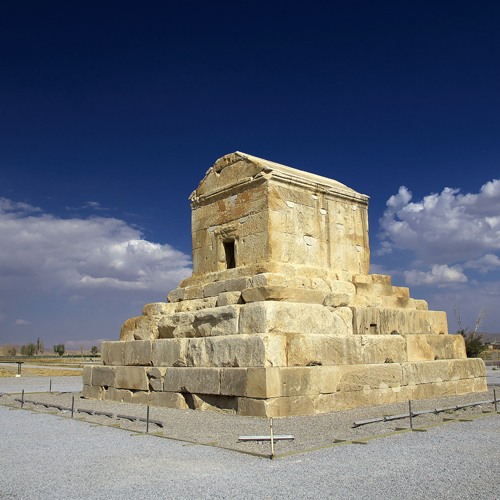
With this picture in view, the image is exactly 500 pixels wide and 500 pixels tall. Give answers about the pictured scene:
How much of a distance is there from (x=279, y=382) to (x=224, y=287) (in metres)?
2.60

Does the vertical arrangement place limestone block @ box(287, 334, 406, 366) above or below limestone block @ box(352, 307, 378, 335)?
below

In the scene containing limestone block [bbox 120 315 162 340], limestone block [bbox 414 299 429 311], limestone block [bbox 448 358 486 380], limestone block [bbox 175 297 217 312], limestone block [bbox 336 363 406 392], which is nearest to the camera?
limestone block [bbox 336 363 406 392]

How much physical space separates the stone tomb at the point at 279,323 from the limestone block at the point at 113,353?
36 millimetres

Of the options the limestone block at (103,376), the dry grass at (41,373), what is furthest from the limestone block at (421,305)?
the dry grass at (41,373)

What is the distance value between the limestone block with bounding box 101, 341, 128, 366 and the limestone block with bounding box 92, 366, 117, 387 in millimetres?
201

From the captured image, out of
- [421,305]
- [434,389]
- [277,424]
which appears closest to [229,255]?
[421,305]

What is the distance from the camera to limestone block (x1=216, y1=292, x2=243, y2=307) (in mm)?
8805

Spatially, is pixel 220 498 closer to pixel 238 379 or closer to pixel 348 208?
pixel 238 379

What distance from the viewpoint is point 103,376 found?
1042cm

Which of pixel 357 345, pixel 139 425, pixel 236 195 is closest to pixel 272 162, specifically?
pixel 236 195

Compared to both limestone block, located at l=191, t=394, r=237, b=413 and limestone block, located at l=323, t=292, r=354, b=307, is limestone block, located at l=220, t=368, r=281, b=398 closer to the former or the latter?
limestone block, located at l=191, t=394, r=237, b=413

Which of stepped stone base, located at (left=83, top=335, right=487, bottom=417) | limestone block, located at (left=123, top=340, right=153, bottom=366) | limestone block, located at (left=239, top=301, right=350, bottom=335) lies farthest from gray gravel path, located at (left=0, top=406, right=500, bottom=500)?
limestone block, located at (left=123, top=340, right=153, bottom=366)

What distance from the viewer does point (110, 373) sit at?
33.6ft

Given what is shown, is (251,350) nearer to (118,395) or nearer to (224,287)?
(224,287)
